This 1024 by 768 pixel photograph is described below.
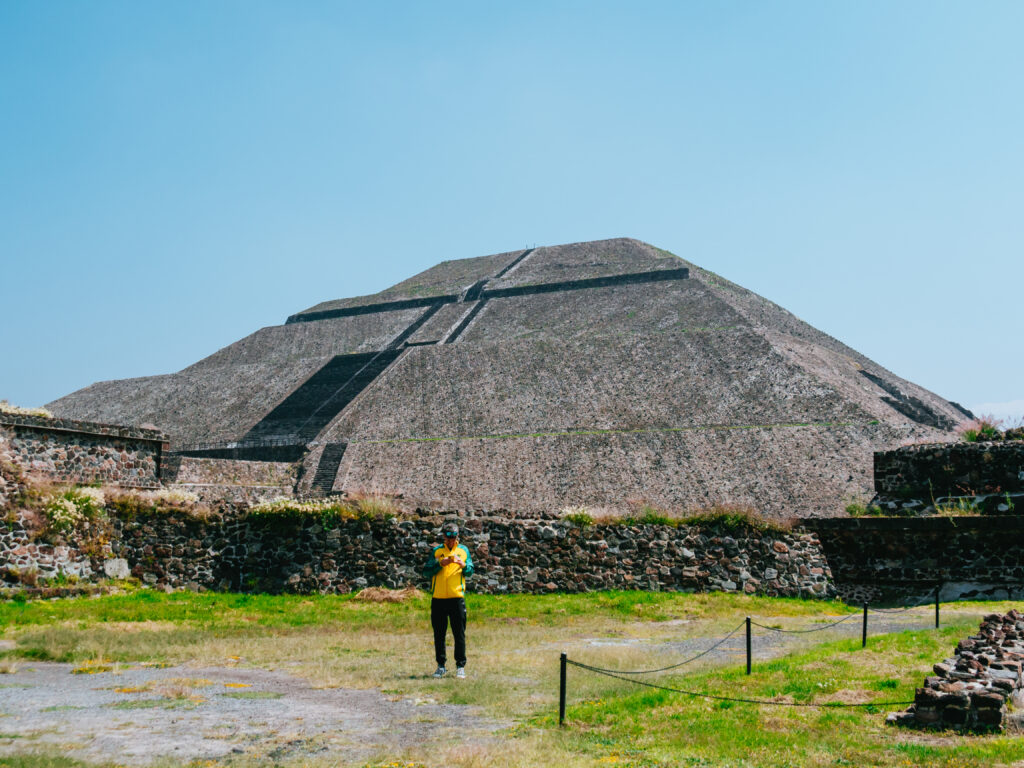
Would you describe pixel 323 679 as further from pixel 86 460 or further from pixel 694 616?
pixel 86 460

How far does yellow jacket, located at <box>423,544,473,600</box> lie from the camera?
1112 cm

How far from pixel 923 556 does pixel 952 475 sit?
194cm

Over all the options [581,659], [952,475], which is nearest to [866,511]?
[952,475]

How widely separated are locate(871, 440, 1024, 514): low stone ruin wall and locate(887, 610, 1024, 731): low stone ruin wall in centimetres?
1165

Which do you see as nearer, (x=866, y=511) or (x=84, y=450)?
(x=866, y=511)

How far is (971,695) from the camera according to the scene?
7277 mm

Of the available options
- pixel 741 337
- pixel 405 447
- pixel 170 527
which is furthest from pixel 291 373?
pixel 170 527

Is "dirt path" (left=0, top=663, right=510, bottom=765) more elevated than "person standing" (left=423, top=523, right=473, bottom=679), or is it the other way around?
"person standing" (left=423, top=523, right=473, bottom=679)

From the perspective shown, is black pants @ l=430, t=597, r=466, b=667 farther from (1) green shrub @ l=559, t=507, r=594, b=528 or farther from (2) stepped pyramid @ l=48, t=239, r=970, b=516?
(2) stepped pyramid @ l=48, t=239, r=970, b=516

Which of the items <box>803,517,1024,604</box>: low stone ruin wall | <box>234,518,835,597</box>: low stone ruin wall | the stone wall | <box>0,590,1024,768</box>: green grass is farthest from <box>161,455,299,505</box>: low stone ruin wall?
<box>803,517,1024,604</box>: low stone ruin wall

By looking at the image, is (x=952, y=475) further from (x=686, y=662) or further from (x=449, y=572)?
(x=449, y=572)

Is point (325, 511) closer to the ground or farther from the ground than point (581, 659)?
farther from the ground

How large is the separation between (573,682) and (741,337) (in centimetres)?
4108

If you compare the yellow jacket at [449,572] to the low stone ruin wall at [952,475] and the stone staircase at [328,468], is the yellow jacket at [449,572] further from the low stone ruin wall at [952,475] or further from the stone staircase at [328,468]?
the stone staircase at [328,468]
